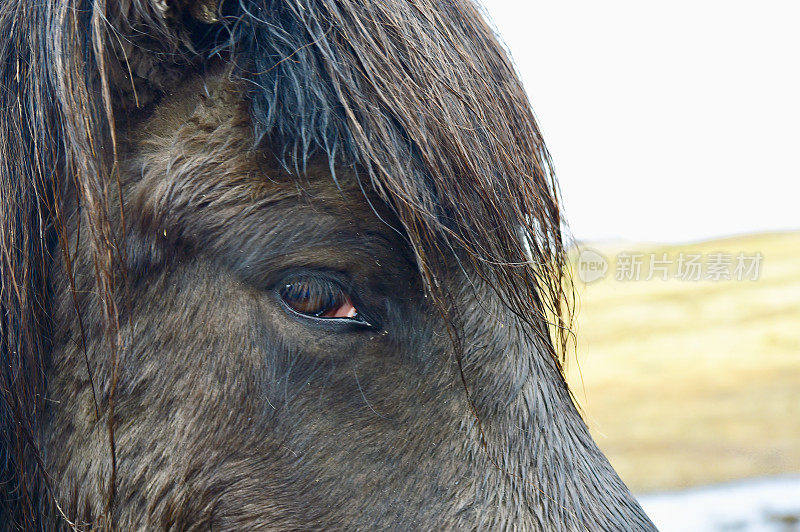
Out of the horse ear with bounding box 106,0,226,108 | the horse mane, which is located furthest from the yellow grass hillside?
the horse ear with bounding box 106,0,226,108

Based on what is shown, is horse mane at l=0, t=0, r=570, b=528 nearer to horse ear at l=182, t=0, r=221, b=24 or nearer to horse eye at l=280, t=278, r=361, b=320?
horse ear at l=182, t=0, r=221, b=24

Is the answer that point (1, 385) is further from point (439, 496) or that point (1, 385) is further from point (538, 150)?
point (538, 150)

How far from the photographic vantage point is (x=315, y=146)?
45.1 inches

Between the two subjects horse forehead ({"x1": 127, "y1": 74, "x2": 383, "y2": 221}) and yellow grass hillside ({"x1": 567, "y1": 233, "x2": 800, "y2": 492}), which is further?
yellow grass hillside ({"x1": 567, "y1": 233, "x2": 800, "y2": 492})

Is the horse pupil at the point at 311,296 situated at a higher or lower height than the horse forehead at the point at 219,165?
lower

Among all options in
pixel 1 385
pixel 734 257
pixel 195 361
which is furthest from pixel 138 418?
pixel 734 257

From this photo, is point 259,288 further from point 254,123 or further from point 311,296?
point 254,123

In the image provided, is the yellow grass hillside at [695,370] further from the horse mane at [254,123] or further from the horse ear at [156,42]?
the horse ear at [156,42]

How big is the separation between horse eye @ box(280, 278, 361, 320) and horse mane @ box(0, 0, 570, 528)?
0.15 metres

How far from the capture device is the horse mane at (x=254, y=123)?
112 cm

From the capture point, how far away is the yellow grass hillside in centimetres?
496

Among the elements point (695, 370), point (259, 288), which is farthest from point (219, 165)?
point (695, 370)

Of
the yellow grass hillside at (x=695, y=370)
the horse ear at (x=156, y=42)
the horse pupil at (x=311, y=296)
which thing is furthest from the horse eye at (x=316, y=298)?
the yellow grass hillside at (x=695, y=370)

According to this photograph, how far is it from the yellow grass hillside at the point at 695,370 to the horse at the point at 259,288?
274cm
